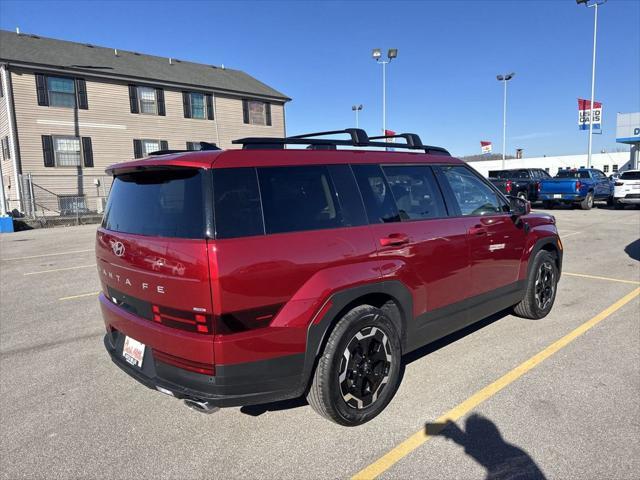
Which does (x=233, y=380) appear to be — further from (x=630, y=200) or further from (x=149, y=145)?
(x=149, y=145)

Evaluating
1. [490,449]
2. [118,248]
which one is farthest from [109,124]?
[490,449]

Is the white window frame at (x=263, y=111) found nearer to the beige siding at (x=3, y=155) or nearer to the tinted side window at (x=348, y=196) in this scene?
the beige siding at (x=3, y=155)

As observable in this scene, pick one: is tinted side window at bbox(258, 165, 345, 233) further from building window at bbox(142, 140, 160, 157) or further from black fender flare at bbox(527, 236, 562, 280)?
building window at bbox(142, 140, 160, 157)

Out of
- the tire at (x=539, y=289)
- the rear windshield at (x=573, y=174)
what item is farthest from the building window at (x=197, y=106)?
Result: the tire at (x=539, y=289)

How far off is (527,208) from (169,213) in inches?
149

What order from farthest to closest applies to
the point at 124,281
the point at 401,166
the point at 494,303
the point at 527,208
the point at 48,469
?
the point at 527,208, the point at 494,303, the point at 401,166, the point at 124,281, the point at 48,469

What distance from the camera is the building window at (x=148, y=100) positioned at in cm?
2333

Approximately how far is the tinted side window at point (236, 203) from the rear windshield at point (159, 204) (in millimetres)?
100

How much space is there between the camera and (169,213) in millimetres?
2617

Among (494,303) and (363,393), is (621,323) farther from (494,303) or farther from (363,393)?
(363,393)

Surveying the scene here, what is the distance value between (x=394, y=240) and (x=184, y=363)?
1.64 m

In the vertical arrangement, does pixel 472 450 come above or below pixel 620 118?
below

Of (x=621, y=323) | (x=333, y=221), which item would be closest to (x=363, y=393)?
(x=333, y=221)

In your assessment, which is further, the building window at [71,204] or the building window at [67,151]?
the building window at [67,151]
